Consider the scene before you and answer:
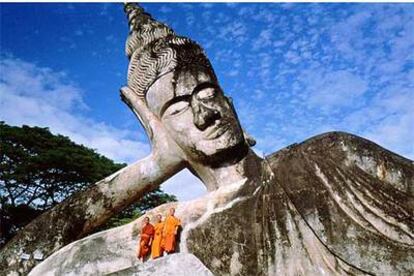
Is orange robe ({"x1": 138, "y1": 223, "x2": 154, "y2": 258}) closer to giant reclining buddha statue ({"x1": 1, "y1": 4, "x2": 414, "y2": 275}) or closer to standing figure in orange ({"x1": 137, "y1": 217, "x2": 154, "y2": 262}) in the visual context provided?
standing figure in orange ({"x1": 137, "y1": 217, "x2": 154, "y2": 262})

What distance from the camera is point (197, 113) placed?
4.69 m

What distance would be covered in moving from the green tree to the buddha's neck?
1271 centimetres

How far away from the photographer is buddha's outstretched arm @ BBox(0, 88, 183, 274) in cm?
477

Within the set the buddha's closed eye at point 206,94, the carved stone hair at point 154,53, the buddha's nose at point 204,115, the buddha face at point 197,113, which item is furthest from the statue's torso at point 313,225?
the carved stone hair at point 154,53

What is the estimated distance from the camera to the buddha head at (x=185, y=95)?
4.66 metres

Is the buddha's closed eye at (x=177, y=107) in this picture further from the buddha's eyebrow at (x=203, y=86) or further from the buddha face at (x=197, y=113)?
Answer: the buddha's eyebrow at (x=203, y=86)

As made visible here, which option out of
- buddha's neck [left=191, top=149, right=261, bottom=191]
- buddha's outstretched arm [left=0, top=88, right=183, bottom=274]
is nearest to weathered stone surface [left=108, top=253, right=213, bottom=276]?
buddha's neck [left=191, top=149, right=261, bottom=191]

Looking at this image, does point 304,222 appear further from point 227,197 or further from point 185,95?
point 185,95

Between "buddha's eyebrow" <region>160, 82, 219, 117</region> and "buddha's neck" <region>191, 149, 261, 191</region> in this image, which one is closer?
"buddha's neck" <region>191, 149, 261, 191</region>

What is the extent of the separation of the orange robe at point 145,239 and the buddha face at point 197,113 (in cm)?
88

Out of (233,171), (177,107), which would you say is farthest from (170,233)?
(177,107)

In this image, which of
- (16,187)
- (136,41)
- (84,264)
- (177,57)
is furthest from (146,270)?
(16,187)

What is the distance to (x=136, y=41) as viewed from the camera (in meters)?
5.46

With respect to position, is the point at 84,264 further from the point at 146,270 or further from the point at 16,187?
the point at 16,187
